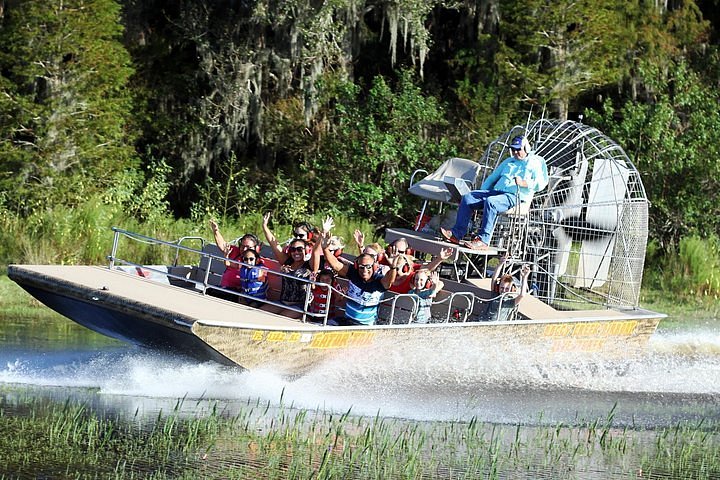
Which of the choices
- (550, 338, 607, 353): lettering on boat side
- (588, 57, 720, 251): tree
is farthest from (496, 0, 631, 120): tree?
(550, 338, 607, 353): lettering on boat side

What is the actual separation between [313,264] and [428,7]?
1363 cm

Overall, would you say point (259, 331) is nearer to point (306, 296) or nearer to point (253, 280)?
point (306, 296)

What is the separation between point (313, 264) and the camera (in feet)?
42.8

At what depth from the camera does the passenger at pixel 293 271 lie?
13.2m

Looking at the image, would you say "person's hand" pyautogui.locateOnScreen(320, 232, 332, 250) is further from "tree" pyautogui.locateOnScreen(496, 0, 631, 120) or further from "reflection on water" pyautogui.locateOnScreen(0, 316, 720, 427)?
"tree" pyautogui.locateOnScreen(496, 0, 631, 120)

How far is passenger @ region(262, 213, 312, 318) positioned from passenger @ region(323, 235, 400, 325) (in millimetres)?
519

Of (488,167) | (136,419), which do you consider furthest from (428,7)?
(136,419)

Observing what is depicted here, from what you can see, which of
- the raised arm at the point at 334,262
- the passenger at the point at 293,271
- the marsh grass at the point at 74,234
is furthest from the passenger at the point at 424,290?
the marsh grass at the point at 74,234

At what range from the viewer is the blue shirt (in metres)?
15.1

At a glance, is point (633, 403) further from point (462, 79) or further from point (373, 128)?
point (462, 79)

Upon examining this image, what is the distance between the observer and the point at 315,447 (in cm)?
1013

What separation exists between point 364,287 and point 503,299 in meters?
1.80

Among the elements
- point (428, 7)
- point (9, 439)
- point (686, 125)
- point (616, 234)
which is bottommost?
point (9, 439)

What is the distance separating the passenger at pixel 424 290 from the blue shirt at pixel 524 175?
251cm
